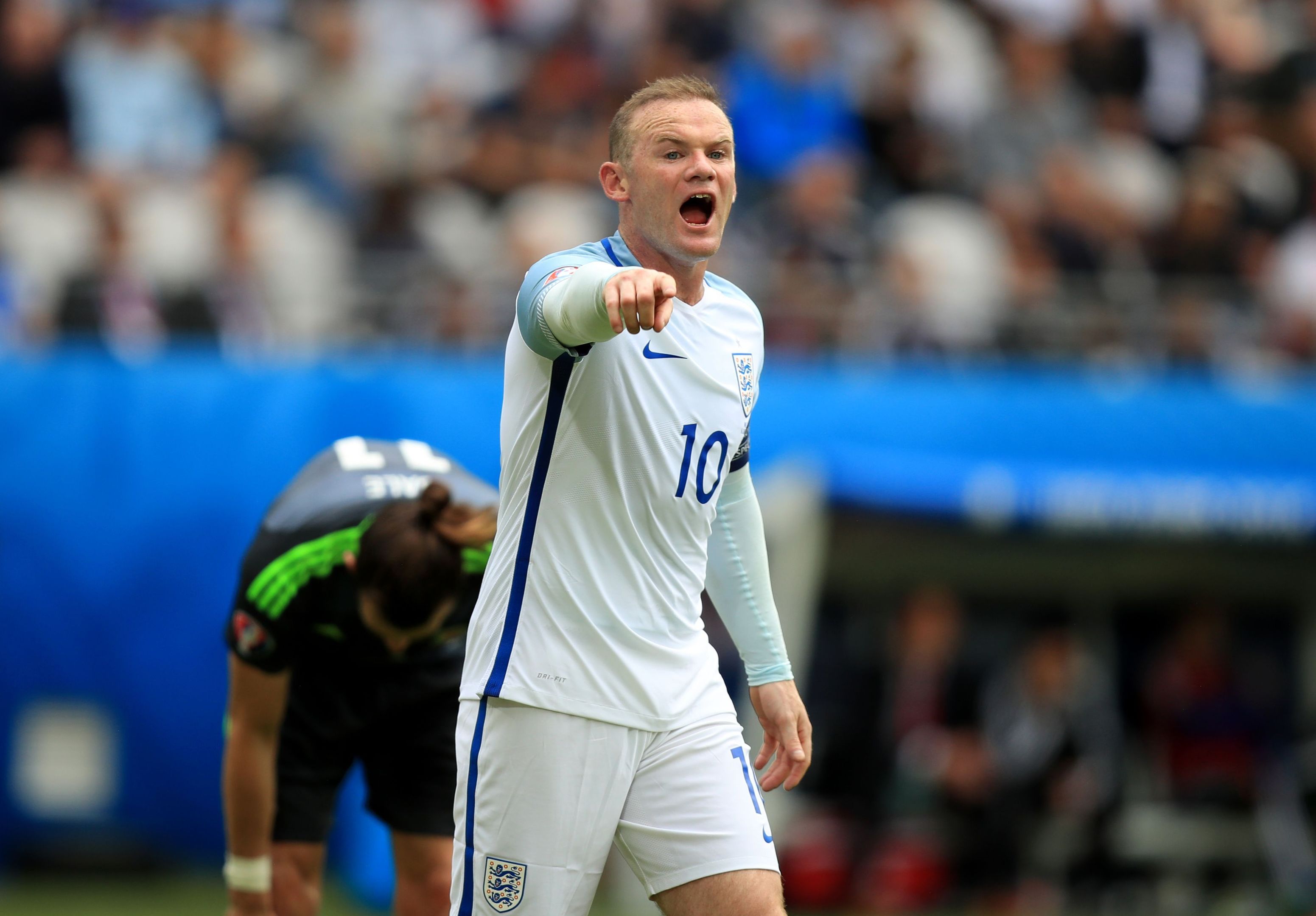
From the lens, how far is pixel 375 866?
29.0 ft

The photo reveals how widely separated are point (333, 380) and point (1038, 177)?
5476mm

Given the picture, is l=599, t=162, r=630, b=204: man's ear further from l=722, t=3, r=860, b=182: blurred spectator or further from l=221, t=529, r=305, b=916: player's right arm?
l=722, t=3, r=860, b=182: blurred spectator

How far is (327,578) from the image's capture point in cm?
498

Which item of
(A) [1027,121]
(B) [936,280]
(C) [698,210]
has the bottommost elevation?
(C) [698,210]

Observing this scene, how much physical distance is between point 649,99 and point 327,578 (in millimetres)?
1752

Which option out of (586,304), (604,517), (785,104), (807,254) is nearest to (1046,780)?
(807,254)

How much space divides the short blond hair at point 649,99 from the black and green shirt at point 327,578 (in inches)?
51.7

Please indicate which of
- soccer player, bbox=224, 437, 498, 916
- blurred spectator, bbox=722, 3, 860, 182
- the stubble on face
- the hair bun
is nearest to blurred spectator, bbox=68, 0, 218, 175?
blurred spectator, bbox=722, 3, 860, 182

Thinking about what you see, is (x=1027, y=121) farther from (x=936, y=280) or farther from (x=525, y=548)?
(x=525, y=548)

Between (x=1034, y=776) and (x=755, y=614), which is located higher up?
(x=755, y=614)

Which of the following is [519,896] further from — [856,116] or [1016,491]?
[856,116]

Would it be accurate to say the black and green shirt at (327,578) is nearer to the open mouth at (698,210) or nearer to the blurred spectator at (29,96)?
the open mouth at (698,210)

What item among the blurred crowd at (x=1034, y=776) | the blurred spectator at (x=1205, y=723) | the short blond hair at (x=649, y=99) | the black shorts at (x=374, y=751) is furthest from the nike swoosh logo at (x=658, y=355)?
the blurred spectator at (x=1205, y=723)

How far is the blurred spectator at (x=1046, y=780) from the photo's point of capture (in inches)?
392
